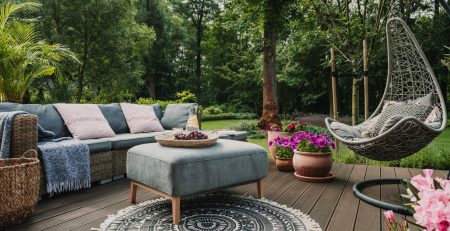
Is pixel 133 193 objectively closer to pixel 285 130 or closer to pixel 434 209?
pixel 285 130

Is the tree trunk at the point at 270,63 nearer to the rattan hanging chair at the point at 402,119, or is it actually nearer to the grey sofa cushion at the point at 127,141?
the rattan hanging chair at the point at 402,119

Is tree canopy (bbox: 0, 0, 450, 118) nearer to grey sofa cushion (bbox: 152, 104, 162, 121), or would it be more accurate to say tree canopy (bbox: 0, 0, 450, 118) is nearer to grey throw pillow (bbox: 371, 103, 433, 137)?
grey throw pillow (bbox: 371, 103, 433, 137)

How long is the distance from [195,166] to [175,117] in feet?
7.33

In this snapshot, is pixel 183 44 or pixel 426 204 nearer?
pixel 426 204

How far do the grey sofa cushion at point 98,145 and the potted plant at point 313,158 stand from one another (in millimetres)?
1929

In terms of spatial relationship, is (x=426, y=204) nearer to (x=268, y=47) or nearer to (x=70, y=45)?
(x=268, y=47)

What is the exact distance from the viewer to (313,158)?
10.8 feet

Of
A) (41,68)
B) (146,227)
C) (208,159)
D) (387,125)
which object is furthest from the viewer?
(41,68)

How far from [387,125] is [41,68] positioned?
3.81 metres

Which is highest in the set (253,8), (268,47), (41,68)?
(253,8)

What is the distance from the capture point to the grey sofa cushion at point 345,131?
3.14m

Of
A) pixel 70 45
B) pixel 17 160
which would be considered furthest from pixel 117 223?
pixel 70 45

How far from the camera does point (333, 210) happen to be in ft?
8.18

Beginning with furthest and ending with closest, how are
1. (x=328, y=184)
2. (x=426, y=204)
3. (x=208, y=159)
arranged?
(x=328, y=184) < (x=208, y=159) < (x=426, y=204)
